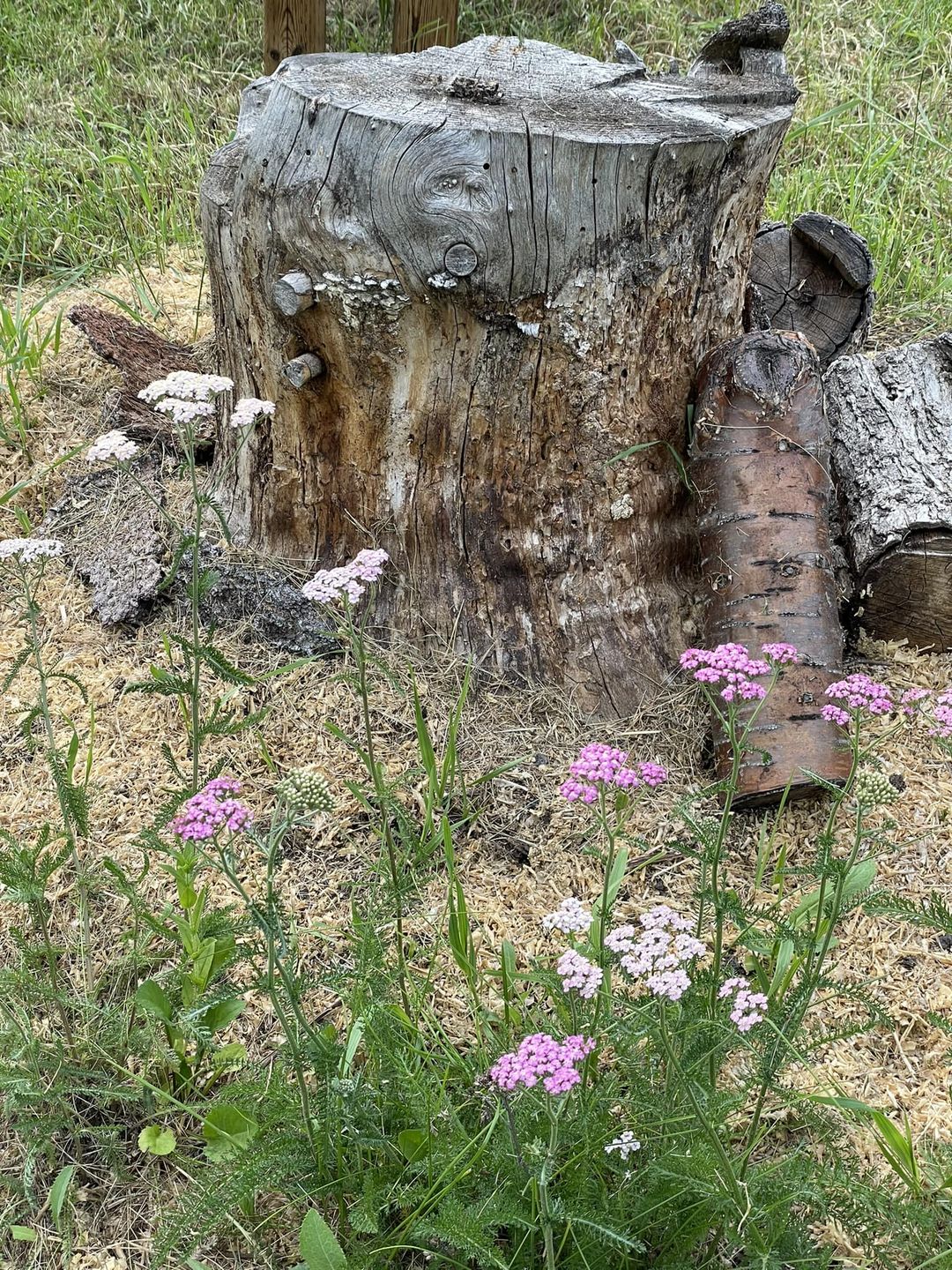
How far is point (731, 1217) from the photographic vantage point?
5.08ft

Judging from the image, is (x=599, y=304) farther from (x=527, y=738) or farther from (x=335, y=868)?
(x=335, y=868)

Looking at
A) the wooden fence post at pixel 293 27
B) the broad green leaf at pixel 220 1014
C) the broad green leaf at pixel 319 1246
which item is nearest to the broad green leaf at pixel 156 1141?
the broad green leaf at pixel 220 1014

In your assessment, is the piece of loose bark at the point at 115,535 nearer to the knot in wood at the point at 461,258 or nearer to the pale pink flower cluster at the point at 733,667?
the knot in wood at the point at 461,258

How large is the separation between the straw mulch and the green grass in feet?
7.22

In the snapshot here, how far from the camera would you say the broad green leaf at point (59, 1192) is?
6.02 feet

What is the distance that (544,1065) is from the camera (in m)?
1.26

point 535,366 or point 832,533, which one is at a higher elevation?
point 535,366

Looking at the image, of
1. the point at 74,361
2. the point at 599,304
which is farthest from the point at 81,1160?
the point at 74,361

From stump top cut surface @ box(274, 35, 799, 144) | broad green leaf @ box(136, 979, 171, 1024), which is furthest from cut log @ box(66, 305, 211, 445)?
broad green leaf @ box(136, 979, 171, 1024)

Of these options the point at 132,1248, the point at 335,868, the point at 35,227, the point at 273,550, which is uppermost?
the point at 35,227

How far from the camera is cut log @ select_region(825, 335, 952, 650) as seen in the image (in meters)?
2.88

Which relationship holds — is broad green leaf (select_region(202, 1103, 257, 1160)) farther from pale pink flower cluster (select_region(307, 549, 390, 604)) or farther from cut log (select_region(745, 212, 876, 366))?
cut log (select_region(745, 212, 876, 366))

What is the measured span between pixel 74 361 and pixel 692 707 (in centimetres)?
257

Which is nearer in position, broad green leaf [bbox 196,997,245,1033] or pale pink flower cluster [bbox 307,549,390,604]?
pale pink flower cluster [bbox 307,549,390,604]
